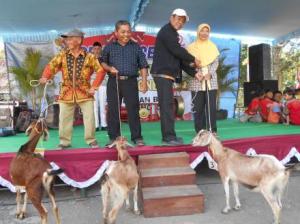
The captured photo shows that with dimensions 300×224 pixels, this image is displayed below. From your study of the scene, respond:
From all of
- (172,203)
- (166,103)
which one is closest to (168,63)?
(166,103)

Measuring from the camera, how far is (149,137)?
568 centimetres

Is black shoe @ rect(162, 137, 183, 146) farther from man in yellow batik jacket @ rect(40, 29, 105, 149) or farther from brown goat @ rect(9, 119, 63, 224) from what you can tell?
brown goat @ rect(9, 119, 63, 224)

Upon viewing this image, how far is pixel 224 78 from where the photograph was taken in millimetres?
10656

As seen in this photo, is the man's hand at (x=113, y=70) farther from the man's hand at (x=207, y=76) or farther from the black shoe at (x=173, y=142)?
the man's hand at (x=207, y=76)

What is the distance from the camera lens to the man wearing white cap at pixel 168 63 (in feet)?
15.0

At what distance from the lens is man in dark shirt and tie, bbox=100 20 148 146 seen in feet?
15.4

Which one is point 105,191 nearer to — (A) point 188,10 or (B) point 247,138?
(B) point 247,138

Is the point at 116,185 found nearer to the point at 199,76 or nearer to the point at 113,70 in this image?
the point at 113,70

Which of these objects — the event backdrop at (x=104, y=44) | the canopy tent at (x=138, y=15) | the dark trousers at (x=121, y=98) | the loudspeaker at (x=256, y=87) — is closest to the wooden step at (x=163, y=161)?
the dark trousers at (x=121, y=98)

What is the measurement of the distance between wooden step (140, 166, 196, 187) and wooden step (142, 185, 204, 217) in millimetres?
170

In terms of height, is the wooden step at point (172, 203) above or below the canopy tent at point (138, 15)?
below

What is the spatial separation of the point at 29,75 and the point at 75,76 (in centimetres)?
501

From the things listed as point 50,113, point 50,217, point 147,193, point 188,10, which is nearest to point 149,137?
point 147,193

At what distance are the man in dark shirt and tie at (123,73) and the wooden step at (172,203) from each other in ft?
3.20
